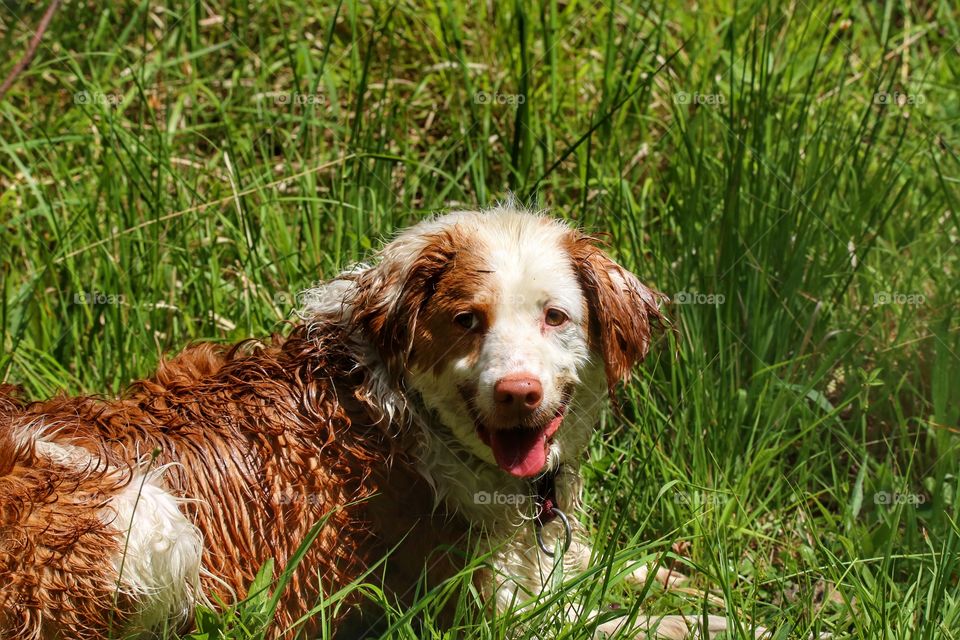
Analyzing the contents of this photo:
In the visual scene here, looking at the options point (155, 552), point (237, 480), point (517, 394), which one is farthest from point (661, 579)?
point (155, 552)

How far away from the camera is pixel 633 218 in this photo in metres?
4.41

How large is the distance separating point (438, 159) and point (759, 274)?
69.2 inches

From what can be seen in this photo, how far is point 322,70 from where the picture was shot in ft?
15.4

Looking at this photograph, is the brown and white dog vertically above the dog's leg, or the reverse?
the brown and white dog

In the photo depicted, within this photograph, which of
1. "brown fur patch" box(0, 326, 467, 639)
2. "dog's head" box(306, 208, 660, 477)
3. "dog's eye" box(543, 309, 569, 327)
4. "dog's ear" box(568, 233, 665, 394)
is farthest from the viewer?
"dog's ear" box(568, 233, 665, 394)

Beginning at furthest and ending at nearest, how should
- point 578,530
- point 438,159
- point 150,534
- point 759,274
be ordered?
point 438,159, point 759,274, point 578,530, point 150,534

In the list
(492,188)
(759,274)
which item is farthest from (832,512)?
(492,188)

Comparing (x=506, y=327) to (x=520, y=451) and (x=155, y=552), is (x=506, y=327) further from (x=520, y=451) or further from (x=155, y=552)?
(x=155, y=552)

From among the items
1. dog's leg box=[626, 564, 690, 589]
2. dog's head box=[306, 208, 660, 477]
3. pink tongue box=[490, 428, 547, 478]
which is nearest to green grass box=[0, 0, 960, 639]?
dog's leg box=[626, 564, 690, 589]

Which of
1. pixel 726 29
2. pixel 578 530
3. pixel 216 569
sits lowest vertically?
pixel 578 530

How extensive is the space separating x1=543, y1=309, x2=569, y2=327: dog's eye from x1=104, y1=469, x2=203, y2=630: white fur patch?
120 cm

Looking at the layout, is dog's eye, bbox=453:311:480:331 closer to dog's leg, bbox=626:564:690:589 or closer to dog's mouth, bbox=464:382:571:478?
dog's mouth, bbox=464:382:571:478

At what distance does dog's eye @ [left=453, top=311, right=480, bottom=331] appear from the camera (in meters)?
3.15

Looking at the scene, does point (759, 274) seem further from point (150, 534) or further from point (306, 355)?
point (150, 534)
